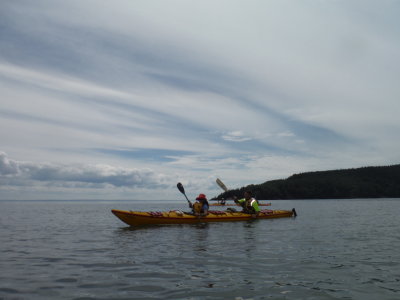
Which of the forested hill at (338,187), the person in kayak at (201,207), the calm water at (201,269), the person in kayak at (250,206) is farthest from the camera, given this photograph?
the forested hill at (338,187)

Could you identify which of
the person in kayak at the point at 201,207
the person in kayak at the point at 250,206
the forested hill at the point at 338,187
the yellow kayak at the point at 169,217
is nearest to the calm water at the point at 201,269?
Result: the yellow kayak at the point at 169,217

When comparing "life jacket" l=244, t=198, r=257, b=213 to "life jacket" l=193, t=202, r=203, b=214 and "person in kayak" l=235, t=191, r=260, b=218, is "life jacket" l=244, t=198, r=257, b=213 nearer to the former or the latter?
"person in kayak" l=235, t=191, r=260, b=218

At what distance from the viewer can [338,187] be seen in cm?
14162

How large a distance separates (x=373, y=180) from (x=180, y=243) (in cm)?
15714

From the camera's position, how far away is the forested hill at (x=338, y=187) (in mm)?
140250

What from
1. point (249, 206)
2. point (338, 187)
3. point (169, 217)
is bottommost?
point (169, 217)

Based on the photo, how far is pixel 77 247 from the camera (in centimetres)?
1297

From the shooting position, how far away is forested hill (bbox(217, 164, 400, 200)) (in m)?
140

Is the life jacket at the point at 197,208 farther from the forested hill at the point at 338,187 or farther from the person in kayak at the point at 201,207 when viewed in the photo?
the forested hill at the point at 338,187

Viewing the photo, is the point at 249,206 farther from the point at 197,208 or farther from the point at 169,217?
the point at 169,217

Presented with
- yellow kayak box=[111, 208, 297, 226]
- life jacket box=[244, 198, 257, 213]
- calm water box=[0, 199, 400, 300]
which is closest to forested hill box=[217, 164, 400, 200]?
life jacket box=[244, 198, 257, 213]

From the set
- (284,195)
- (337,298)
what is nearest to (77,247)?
(337,298)

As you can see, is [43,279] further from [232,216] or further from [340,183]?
[340,183]

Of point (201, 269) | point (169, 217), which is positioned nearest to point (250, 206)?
point (169, 217)
